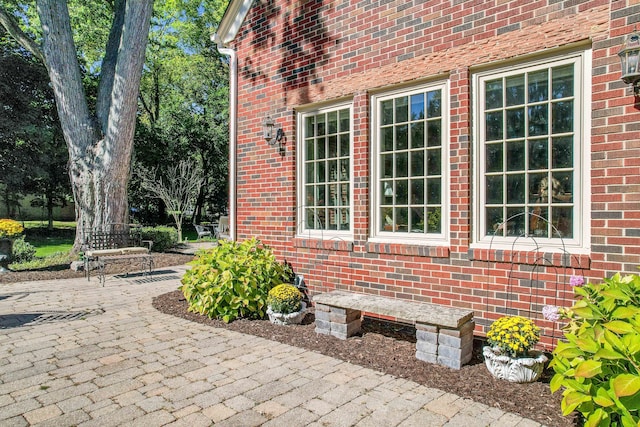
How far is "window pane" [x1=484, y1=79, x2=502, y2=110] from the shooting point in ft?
13.6

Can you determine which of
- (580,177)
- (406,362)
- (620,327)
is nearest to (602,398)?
(620,327)

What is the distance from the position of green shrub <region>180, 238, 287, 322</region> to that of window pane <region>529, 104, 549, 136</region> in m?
3.40

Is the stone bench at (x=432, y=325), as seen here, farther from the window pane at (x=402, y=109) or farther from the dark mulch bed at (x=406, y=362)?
the window pane at (x=402, y=109)

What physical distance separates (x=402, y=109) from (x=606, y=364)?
335 cm

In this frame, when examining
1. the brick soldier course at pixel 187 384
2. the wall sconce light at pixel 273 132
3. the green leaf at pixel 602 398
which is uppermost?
the wall sconce light at pixel 273 132

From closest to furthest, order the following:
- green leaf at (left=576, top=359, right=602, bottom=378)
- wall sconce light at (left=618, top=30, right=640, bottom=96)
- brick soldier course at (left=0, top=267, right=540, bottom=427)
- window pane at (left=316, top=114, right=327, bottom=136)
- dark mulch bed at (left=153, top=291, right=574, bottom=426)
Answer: green leaf at (left=576, top=359, right=602, bottom=378) < brick soldier course at (left=0, top=267, right=540, bottom=427) < dark mulch bed at (left=153, top=291, right=574, bottom=426) < wall sconce light at (left=618, top=30, right=640, bottom=96) < window pane at (left=316, top=114, right=327, bottom=136)

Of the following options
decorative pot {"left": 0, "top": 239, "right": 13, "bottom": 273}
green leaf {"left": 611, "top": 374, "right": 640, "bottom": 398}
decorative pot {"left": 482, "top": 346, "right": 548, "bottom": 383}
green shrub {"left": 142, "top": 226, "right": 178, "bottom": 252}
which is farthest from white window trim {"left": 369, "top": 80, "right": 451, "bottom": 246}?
green shrub {"left": 142, "top": 226, "right": 178, "bottom": 252}

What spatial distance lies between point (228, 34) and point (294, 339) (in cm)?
490

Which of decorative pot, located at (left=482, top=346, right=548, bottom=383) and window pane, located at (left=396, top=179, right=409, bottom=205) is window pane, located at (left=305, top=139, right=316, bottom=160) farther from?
decorative pot, located at (left=482, top=346, right=548, bottom=383)

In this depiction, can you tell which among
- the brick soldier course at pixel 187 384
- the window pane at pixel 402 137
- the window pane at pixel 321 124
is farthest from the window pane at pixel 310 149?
the brick soldier course at pixel 187 384

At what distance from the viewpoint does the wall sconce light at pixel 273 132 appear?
594 cm

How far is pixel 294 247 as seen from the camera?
19.2 feet

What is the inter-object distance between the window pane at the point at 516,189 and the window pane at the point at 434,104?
1.05 m

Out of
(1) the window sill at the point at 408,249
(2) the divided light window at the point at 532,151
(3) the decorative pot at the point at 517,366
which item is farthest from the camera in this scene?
(1) the window sill at the point at 408,249
